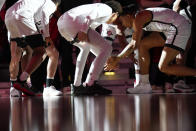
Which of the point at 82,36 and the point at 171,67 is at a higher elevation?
the point at 82,36

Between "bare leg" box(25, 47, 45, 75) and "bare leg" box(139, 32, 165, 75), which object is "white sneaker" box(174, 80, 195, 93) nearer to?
"bare leg" box(139, 32, 165, 75)

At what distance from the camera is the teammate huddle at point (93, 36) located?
3137 mm

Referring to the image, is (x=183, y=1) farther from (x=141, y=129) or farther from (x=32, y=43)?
(x=141, y=129)

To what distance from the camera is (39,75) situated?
474 centimetres

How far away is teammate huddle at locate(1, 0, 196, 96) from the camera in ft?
10.3

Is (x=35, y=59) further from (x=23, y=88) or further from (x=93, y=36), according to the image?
(x=93, y=36)

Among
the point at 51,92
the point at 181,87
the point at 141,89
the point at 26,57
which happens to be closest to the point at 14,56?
the point at 26,57

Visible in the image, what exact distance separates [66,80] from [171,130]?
380cm

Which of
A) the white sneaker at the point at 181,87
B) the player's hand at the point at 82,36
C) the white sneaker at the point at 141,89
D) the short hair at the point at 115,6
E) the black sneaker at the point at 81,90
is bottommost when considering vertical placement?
the white sneaker at the point at 181,87

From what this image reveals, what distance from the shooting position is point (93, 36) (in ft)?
10.4

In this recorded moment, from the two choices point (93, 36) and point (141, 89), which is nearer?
point (93, 36)

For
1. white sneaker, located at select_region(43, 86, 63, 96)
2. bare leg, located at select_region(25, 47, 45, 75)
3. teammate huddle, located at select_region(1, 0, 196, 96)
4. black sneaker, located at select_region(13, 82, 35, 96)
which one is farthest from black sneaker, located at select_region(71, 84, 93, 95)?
bare leg, located at select_region(25, 47, 45, 75)

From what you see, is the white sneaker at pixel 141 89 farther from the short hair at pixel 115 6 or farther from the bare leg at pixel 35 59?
the bare leg at pixel 35 59

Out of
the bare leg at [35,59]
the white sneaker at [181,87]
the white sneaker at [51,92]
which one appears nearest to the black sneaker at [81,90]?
the white sneaker at [51,92]
